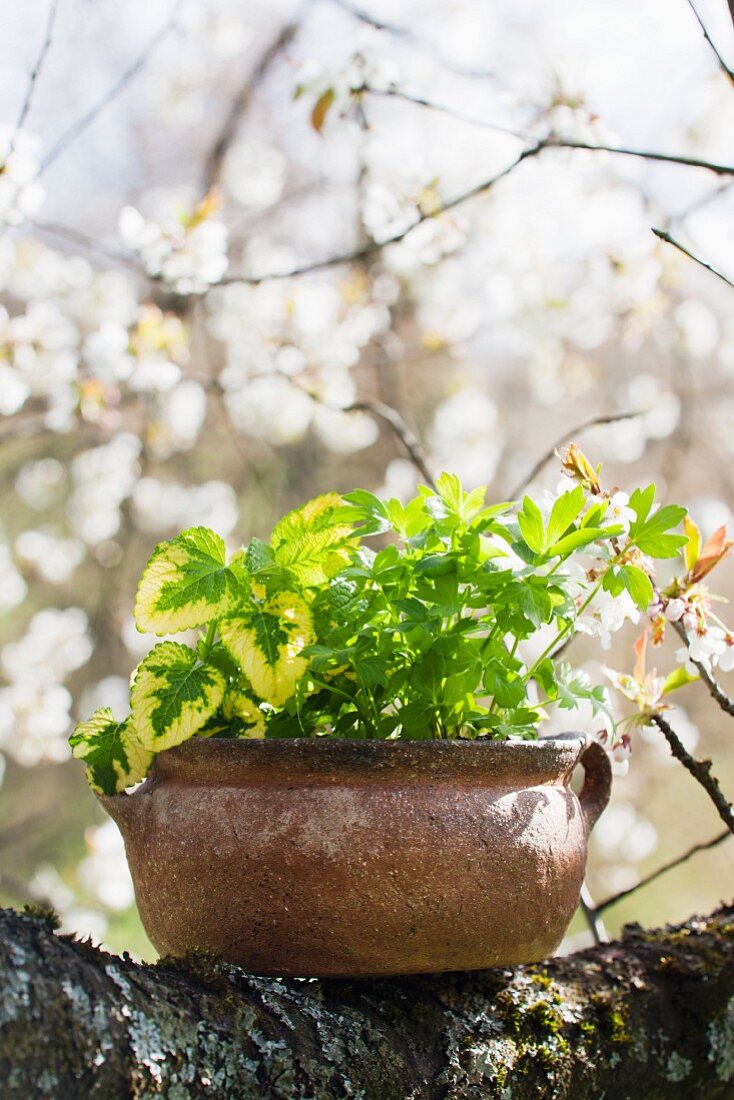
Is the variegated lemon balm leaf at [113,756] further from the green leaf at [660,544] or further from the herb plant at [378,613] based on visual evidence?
the green leaf at [660,544]

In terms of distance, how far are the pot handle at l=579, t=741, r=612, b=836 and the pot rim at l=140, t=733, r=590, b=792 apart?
181 mm

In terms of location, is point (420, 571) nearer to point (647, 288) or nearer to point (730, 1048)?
point (730, 1048)

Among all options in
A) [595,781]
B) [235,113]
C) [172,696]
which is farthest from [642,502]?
[235,113]

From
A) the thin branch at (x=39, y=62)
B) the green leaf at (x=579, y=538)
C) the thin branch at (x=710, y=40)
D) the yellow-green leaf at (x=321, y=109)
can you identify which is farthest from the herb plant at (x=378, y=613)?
the yellow-green leaf at (x=321, y=109)

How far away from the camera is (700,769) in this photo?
104 cm

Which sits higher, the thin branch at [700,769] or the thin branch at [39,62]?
the thin branch at [39,62]

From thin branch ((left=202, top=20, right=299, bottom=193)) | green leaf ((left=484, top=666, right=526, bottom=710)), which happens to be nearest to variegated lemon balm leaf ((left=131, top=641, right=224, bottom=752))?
green leaf ((left=484, top=666, right=526, bottom=710))

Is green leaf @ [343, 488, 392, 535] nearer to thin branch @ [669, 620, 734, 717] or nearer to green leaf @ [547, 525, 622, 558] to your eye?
green leaf @ [547, 525, 622, 558]

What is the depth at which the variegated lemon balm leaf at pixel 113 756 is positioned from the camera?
0.87 metres

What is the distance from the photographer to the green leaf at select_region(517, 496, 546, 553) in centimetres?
79

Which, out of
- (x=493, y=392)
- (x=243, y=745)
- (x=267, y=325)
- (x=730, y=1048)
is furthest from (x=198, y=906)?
(x=493, y=392)

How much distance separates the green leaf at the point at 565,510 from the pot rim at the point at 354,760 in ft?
0.57

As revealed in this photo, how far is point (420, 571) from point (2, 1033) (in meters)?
0.42

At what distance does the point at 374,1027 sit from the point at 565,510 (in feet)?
1.41
